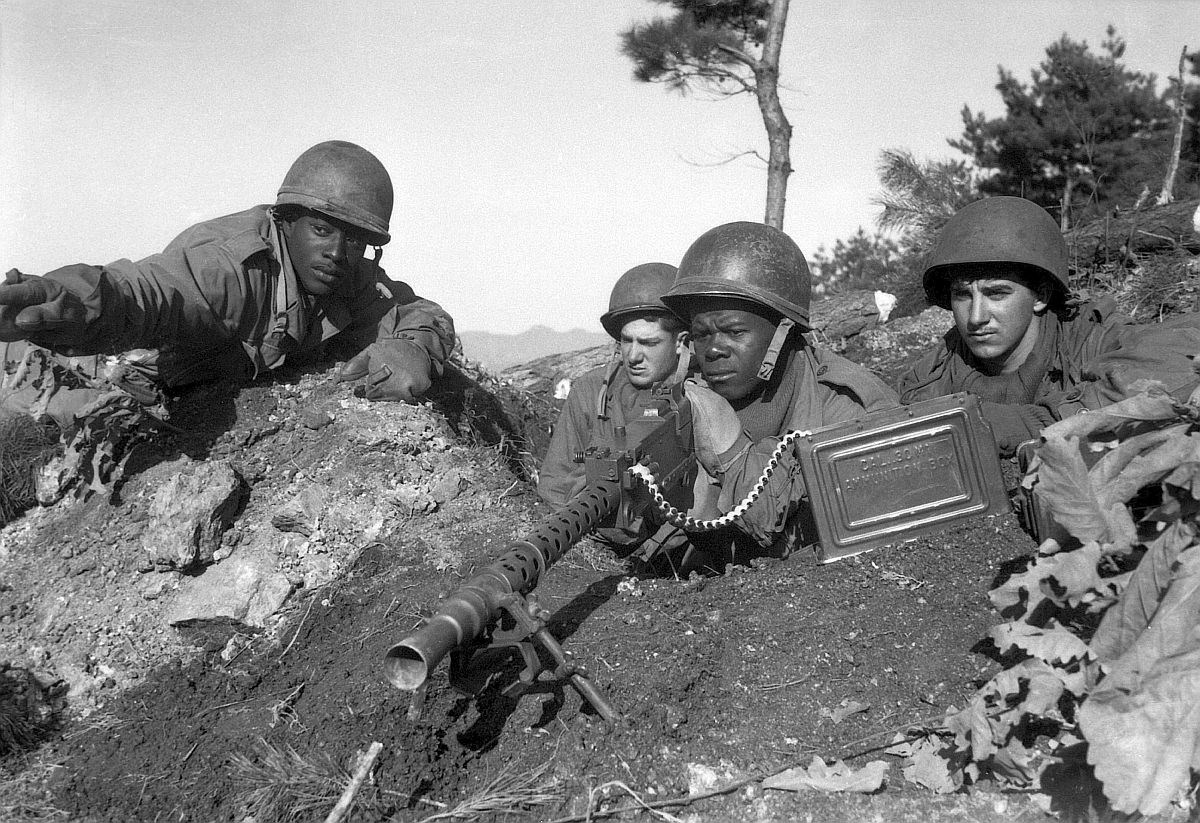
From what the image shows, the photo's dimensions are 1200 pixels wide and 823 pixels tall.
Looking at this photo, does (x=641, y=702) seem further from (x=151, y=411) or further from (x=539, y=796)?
(x=151, y=411)

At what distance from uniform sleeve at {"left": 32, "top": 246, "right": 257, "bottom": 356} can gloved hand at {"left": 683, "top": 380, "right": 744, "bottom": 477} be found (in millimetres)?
2497

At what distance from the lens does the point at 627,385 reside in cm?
551

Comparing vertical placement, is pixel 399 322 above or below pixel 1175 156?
below

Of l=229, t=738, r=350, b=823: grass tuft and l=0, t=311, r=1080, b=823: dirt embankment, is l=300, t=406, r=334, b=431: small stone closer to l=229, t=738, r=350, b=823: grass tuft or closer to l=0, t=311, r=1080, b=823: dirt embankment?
l=0, t=311, r=1080, b=823: dirt embankment

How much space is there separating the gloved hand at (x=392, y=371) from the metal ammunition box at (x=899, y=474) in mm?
2461

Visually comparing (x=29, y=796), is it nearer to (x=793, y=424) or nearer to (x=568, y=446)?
(x=568, y=446)

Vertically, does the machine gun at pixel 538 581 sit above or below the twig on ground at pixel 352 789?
above

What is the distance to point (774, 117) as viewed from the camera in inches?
446

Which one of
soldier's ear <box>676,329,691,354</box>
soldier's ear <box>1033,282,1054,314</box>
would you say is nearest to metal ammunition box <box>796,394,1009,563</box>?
soldier's ear <box>1033,282,1054,314</box>

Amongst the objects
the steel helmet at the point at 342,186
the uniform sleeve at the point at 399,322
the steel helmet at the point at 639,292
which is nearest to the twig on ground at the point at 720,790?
the steel helmet at the point at 639,292

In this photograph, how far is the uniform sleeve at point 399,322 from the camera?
599 centimetres

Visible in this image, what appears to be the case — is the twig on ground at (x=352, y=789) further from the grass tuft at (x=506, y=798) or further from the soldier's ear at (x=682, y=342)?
the soldier's ear at (x=682, y=342)

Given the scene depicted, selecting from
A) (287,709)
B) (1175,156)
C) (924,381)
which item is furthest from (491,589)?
(1175,156)

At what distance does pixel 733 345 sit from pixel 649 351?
80 cm
